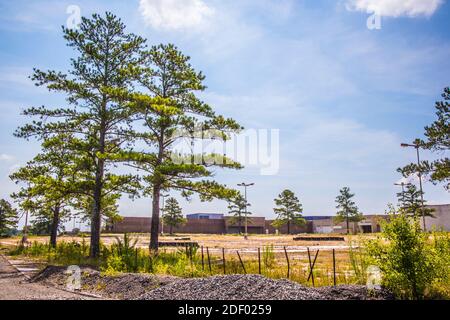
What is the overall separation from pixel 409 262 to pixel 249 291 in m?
3.60

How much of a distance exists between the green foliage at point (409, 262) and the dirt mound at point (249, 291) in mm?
446

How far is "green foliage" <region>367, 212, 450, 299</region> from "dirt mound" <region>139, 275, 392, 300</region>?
Result: 45 centimetres

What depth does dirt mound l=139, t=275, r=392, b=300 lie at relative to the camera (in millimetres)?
8391

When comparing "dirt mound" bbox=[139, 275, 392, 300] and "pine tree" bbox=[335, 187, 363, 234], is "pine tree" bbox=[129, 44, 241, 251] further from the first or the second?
"pine tree" bbox=[335, 187, 363, 234]

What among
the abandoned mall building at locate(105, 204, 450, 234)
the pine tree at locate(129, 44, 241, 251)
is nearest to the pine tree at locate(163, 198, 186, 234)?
the abandoned mall building at locate(105, 204, 450, 234)

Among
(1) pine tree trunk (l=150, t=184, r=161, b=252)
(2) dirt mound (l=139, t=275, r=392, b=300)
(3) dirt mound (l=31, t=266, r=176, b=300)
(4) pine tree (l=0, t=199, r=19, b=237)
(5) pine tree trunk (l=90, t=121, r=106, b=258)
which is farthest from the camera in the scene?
(4) pine tree (l=0, t=199, r=19, b=237)

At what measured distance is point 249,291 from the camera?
895cm

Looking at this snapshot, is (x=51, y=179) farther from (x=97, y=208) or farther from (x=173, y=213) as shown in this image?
(x=173, y=213)

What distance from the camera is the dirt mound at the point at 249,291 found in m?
8.39

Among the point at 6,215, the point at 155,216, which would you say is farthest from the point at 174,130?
the point at 6,215

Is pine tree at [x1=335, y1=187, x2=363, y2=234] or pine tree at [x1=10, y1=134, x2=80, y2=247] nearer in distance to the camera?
pine tree at [x1=10, y1=134, x2=80, y2=247]

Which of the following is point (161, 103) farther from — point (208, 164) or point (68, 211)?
point (68, 211)

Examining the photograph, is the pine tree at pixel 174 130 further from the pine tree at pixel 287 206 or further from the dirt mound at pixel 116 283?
the pine tree at pixel 287 206
